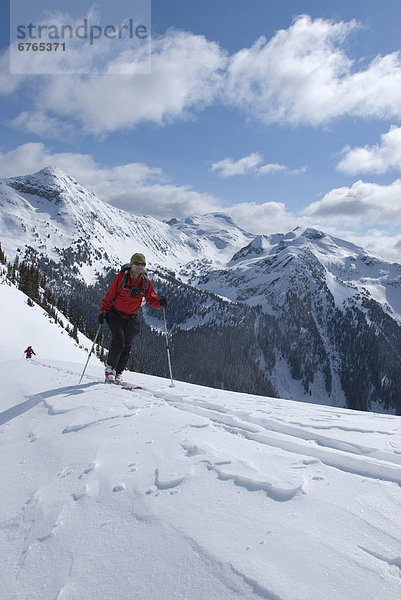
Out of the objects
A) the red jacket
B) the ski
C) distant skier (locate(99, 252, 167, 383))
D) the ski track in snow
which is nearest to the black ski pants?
distant skier (locate(99, 252, 167, 383))

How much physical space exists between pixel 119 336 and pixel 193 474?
6.66 meters

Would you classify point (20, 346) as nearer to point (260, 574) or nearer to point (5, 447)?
point (5, 447)

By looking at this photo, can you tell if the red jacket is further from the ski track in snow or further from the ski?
the ski track in snow

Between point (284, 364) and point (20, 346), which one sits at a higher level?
point (20, 346)

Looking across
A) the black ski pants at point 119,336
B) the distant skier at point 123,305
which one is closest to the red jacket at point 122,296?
the distant skier at point 123,305

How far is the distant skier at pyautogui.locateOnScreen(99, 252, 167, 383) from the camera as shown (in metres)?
9.42

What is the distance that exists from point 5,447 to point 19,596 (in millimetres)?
3230

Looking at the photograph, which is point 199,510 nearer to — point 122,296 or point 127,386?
point 127,386

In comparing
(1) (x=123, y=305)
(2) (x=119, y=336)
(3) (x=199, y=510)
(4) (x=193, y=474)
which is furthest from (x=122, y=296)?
(3) (x=199, y=510)

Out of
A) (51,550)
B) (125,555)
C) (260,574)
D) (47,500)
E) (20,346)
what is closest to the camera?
(260,574)

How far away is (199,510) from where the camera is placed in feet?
8.87

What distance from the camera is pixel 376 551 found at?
7.09 ft

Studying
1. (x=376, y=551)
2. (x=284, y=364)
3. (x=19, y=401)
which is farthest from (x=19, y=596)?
(x=284, y=364)

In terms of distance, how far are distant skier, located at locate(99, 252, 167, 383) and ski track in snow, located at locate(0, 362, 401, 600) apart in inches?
147
